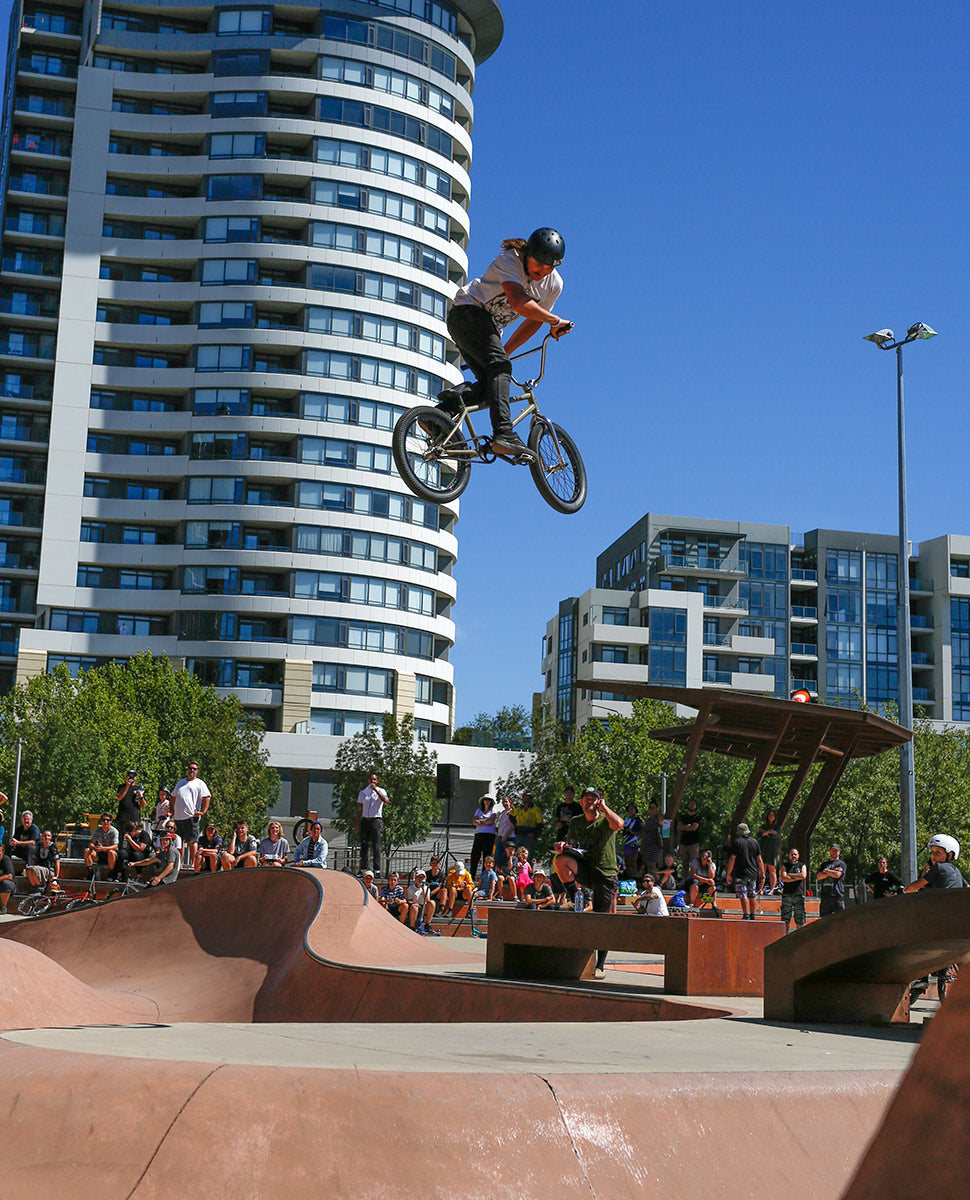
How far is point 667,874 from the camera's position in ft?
69.5

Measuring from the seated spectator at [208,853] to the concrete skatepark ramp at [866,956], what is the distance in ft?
43.4

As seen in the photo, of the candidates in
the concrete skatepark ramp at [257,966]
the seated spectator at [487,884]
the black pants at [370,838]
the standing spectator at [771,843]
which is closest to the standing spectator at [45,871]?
the concrete skatepark ramp at [257,966]

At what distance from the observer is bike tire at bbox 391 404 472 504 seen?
1098cm

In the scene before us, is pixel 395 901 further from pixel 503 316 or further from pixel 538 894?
pixel 503 316

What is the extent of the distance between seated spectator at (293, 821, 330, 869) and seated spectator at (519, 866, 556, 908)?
10.2 ft

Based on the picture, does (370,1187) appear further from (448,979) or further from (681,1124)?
(448,979)

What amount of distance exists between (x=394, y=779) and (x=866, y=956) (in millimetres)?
51405

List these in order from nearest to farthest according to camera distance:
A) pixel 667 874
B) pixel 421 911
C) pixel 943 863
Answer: pixel 943 863 → pixel 421 911 → pixel 667 874

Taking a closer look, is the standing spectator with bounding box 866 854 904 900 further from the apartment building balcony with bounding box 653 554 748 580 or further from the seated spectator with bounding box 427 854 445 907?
the apartment building balcony with bounding box 653 554 748 580

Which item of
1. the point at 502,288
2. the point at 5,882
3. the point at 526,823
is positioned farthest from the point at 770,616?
the point at 502,288

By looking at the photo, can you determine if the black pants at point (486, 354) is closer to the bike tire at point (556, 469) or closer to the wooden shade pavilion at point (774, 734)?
the bike tire at point (556, 469)

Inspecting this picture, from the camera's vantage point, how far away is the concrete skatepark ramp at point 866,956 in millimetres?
6660

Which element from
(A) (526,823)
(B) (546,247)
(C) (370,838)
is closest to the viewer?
(B) (546,247)

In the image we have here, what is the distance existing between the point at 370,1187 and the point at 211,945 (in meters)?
10.1
